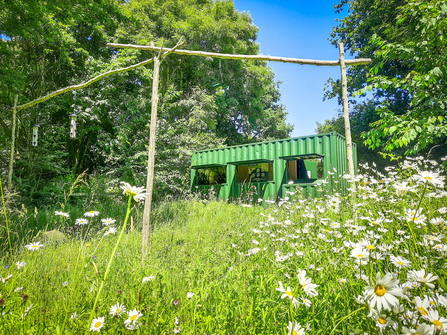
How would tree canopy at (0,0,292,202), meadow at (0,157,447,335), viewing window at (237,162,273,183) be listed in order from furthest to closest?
tree canopy at (0,0,292,202) → viewing window at (237,162,273,183) → meadow at (0,157,447,335)

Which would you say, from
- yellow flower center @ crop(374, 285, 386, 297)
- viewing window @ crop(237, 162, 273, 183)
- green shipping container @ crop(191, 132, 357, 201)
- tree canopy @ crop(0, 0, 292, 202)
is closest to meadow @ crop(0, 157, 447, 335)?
yellow flower center @ crop(374, 285, 386, 297)

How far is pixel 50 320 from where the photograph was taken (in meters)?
1.33

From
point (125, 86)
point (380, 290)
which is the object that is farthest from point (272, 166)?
point (125, 86)

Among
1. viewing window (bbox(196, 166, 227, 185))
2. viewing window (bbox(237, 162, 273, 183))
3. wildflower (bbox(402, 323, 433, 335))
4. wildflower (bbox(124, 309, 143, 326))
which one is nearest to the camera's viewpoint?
wildflower (bbox(402, 323, 433, 335))

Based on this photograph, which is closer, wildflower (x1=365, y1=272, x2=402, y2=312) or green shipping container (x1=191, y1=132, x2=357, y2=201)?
wildflower (x1=365, y1=272, x2=402, y2=312)

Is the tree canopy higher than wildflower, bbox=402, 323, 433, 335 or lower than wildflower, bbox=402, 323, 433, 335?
higher

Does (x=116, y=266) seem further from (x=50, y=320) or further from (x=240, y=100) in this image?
(x=240, y=100)

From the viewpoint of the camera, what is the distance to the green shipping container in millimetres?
7070

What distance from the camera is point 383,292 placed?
79 centimetres

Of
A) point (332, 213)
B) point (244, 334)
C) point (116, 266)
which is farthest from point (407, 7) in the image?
point (116, 266)

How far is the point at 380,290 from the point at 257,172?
897cm

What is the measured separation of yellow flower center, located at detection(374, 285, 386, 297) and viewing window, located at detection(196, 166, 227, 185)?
9.37 m

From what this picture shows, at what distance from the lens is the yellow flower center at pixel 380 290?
79 centimetres

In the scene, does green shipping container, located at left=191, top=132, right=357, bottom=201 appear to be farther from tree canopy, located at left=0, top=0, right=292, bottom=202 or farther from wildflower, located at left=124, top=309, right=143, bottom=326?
wildflower, located at left=124, top=309, right=143, bottom=326
